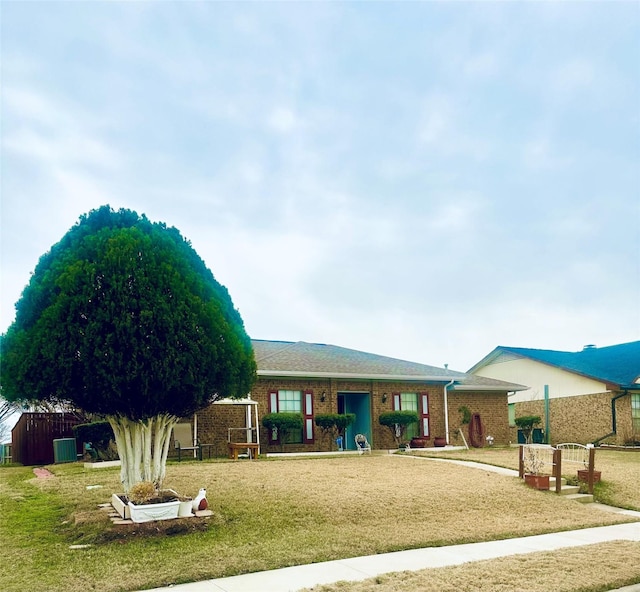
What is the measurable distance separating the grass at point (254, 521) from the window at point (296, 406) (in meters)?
5.95

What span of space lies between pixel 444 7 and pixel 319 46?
250 centimetres

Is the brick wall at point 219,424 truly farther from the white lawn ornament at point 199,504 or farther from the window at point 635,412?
the window at point 635,412

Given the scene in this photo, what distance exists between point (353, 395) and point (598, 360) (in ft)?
49.8

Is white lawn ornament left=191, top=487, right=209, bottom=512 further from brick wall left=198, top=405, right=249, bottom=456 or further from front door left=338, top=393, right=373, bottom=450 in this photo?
front door left=338, top=393, right=373, bottom=450

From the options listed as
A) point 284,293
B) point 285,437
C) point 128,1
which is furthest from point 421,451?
point 128,1

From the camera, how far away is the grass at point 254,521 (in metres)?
6.88

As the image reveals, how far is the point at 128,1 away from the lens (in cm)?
1085

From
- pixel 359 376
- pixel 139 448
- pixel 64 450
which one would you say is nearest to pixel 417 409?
pixel 359 376

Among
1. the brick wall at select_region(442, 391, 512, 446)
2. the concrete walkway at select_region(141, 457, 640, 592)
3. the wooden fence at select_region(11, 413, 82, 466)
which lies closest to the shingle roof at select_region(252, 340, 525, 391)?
the brick wall at select_region(442, 391, 512, 446)

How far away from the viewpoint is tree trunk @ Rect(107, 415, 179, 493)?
8945 mm

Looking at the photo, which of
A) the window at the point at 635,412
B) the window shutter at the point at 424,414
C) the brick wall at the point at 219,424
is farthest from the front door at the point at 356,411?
the window at the point at 635,412

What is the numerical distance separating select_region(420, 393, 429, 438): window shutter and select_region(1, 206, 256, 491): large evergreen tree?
15044 mm

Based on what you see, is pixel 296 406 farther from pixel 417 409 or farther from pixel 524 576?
pixel 524 576

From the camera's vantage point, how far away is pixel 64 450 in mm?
17141
